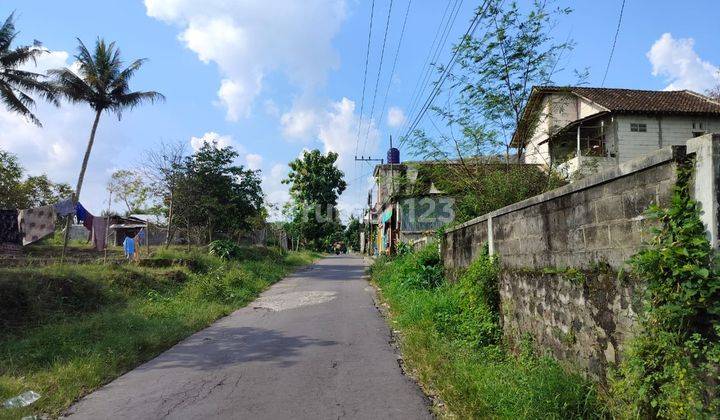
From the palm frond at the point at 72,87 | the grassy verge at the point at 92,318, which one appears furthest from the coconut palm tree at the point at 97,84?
the grassy verge at the point at 92,318

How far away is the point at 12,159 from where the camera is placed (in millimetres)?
28969

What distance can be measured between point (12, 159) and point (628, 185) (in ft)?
114

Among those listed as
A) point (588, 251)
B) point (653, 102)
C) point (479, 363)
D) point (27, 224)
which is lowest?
point (479, 363)

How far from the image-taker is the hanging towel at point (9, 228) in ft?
49.4

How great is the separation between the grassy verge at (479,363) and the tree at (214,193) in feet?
46.2

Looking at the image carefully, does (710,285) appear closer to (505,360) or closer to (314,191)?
(505,360)

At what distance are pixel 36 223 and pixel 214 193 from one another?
7.88 meters

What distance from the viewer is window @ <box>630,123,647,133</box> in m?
22.9

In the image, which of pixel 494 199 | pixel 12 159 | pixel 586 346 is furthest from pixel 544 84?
pixel 12 159

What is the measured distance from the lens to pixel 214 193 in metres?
22.0

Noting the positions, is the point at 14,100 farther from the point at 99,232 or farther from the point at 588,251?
the point at 588,251

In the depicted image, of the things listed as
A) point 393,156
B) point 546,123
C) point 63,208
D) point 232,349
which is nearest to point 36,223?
point 63,208

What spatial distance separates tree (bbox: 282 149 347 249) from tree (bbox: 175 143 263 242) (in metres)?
24.4

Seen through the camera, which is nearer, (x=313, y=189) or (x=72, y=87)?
(x=72, y=87)
